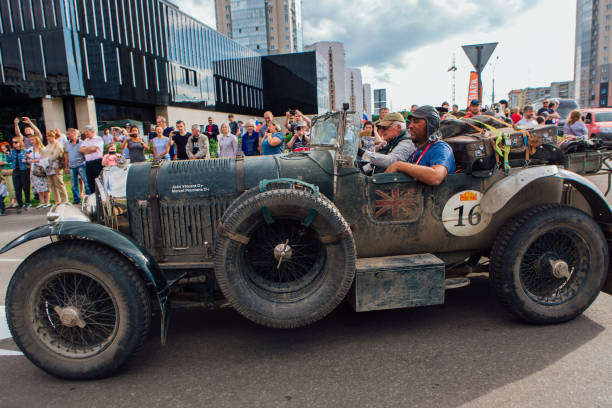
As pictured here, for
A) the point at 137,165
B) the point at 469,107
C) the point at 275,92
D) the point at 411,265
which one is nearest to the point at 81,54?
the point at 469,107

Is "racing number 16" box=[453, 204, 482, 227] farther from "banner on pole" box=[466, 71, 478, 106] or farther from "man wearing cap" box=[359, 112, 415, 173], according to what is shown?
"banner on pole" box=[466, 71, 478, 106]

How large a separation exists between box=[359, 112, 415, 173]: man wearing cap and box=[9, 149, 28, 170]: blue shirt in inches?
Answer: 402

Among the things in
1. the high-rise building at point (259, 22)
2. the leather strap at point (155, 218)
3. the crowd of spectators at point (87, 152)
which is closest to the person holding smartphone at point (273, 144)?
the crowd of spectators at point (87, 152)

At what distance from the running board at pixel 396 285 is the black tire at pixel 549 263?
1.86ft

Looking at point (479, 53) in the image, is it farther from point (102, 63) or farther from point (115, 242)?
point (102, 63)

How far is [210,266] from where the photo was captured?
304cm

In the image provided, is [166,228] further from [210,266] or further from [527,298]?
[527,298]

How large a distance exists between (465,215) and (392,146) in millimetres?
1068

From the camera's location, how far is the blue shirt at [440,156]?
10.6ft

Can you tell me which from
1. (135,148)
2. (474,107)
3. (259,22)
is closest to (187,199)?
(135,148)

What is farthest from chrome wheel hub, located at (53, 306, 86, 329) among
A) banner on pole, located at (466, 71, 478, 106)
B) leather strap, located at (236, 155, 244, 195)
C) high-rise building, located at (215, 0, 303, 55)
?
high-rise building, located at (215, 0, 303, 55)

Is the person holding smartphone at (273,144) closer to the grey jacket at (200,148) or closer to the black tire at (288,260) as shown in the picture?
the grey jacket at (200,148)

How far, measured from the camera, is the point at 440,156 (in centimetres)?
323

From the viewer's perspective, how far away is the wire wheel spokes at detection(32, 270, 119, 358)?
2615 millimetres
